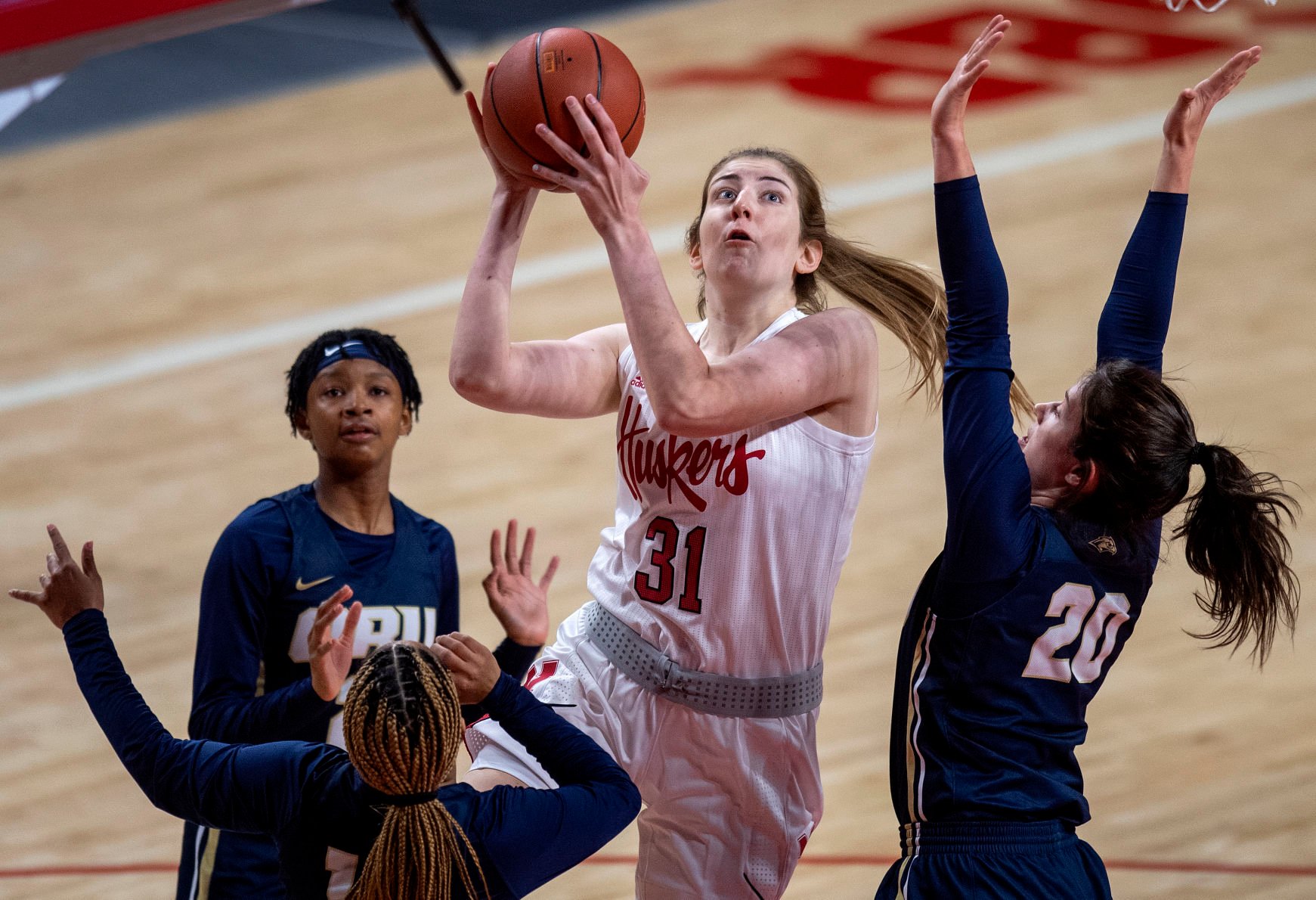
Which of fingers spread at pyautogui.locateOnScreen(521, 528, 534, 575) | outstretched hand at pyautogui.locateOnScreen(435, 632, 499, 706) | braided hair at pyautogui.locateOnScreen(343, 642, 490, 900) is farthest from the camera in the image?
fingers spread at pyautogui.locateOnScreen(521, 528, 534, 575)

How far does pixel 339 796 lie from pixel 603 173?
125 centimetres

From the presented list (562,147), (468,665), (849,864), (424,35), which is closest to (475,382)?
(562,147)

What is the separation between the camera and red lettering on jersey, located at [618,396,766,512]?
137 inches

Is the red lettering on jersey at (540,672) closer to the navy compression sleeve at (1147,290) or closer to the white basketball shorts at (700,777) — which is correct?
the white basketball shorts at (700,777)

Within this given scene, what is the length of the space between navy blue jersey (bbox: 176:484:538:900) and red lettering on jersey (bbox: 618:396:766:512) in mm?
564

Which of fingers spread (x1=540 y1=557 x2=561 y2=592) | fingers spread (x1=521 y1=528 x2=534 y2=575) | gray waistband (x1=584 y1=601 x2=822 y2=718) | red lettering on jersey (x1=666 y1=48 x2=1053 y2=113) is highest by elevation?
red lettering on jersey (x1=666 y1=48 x2=1053 y2=113)

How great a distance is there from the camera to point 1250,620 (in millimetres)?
3176

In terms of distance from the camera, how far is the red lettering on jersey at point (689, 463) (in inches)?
137

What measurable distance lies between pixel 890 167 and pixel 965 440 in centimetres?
711

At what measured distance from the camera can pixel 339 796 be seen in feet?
9.44

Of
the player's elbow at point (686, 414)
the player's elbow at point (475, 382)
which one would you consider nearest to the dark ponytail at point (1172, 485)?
the player's elbow at point (686, 414)

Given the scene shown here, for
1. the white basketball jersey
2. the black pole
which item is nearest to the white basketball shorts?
the white basketball jersey

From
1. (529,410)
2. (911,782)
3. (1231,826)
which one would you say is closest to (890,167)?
(1231,826)

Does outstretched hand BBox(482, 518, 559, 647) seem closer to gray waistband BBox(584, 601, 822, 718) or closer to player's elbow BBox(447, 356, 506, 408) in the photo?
gray waistband BBox(584, 601, 822, 718)
